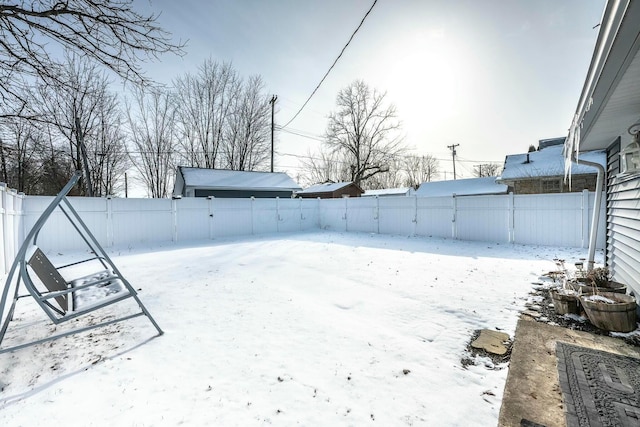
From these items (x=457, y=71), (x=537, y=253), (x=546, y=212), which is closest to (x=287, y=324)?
(x=457, y=71)

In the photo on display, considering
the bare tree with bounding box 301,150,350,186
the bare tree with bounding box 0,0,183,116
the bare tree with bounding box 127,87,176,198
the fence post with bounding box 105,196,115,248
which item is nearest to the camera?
the bare tree with bounding box 0,0,183,116

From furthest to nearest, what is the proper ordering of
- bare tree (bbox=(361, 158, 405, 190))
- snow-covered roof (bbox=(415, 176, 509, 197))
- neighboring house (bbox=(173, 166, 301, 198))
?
bare tree (bbox=(361, 158, 405, 190)) → snow-covered roof (bbox=(415, 176, 509, 197)) → neighboring house (bbox=(173, 166, 301, 198))

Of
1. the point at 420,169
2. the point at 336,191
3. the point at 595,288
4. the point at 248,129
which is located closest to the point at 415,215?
the point at 595,288

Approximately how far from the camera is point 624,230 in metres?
3.64

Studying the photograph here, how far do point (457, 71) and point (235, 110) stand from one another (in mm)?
17960

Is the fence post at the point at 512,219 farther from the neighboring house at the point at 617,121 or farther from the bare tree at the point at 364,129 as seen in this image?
the bare tree at the point at 364,129

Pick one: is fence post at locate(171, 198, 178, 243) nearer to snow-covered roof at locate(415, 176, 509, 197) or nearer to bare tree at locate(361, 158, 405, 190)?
snow-covered roof at locate(415, 176, 509, 197)

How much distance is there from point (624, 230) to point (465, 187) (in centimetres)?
2084

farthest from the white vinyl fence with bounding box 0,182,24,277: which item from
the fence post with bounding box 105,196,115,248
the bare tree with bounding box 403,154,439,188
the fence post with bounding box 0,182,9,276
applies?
Result: the bare tree with bounding box 403,154,439,188

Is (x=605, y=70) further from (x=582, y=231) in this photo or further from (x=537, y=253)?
(x=582, y=231)

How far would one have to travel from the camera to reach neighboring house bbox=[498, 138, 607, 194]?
14.7m

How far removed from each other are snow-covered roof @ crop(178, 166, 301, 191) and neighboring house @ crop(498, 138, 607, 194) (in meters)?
13.0

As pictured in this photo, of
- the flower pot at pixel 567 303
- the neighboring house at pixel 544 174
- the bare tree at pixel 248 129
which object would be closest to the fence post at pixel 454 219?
the flower pot at pixel 567 303

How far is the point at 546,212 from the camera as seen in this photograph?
313 inches
